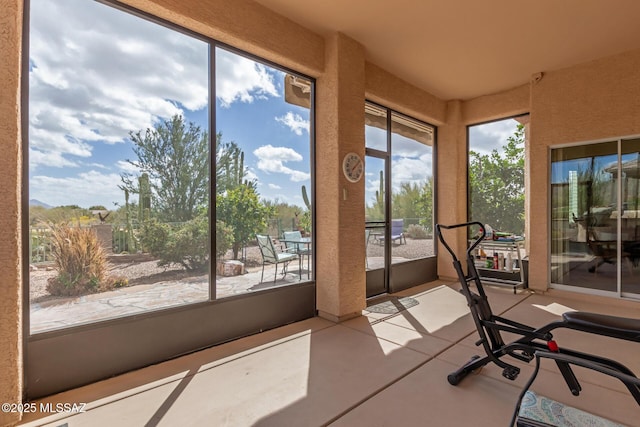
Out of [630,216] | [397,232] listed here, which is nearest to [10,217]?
[397,232]

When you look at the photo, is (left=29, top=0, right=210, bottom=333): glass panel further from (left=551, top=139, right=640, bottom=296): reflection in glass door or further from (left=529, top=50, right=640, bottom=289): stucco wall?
(left=551, top=139, right=640, bottom=296): reflection in glass door

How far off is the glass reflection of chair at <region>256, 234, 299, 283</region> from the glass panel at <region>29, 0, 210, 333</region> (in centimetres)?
63

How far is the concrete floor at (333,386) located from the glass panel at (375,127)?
269 cm

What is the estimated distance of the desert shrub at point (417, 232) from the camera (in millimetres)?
5543

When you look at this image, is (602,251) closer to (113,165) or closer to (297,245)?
(297,245)

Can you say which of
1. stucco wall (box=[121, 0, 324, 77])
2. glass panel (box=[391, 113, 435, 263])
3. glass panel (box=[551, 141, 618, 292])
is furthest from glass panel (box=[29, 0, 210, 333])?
glass panel (box=[551, 141, 618, 292])

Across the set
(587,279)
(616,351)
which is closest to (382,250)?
(616,351)

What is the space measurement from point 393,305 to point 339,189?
184 centimetres

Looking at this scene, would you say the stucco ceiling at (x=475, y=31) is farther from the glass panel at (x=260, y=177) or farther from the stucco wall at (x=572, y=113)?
the glass panel at (x=260, y=177)

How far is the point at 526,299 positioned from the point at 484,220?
1717 millimetres

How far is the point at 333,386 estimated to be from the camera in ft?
7.63

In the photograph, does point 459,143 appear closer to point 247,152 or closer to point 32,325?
point 247,152

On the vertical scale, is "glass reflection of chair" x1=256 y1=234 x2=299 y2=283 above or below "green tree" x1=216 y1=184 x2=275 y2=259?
below

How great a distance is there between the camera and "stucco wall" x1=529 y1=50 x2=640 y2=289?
4.29m
